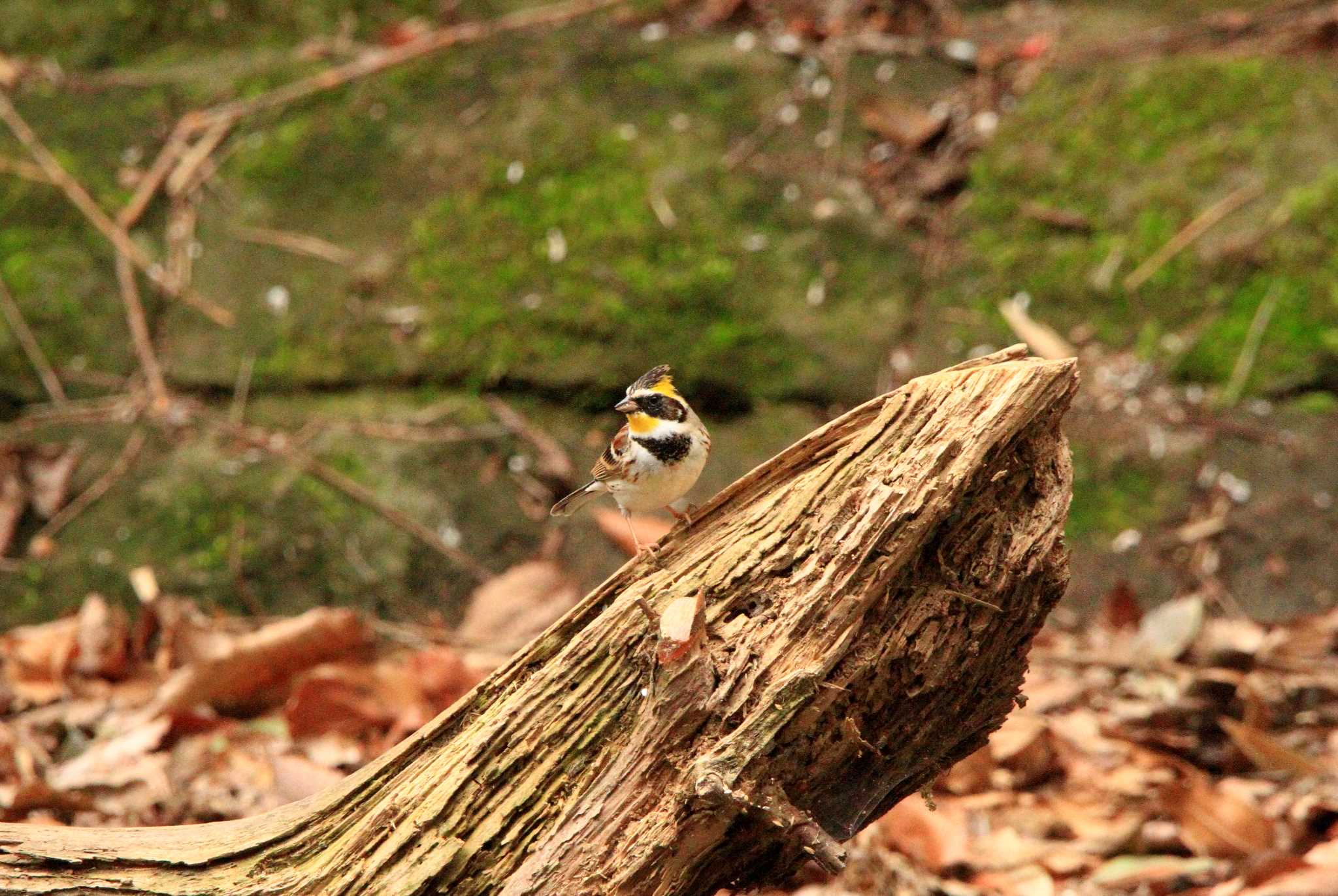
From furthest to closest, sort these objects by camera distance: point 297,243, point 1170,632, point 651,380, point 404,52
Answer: point 404,52
point 297,243
point 1170,632
point 651,380

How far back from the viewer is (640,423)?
11.7ft

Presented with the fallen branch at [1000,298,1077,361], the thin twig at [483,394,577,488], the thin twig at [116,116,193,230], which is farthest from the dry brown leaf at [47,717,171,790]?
the fallen branch at [1000,298,1077,361]

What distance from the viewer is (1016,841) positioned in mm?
3848

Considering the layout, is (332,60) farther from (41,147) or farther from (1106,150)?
(1106,150)

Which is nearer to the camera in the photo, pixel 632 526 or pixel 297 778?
pixel 297 778

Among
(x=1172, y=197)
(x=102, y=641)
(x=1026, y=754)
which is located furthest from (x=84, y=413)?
(x=1172, y=197)

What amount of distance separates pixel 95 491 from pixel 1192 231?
17.5 ft

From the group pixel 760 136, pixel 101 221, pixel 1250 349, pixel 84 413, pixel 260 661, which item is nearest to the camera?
pixel 260 661

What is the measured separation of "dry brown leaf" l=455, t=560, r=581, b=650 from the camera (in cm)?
504

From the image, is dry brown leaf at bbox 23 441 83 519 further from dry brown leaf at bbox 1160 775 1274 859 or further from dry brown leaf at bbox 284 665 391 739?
dry brown leaf at bbox 1160 775 1274 859

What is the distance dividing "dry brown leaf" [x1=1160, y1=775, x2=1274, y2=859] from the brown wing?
183cm

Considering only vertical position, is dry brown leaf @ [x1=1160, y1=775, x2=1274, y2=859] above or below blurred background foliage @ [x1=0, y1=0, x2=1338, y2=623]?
below

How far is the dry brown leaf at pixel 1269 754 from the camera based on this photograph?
396 centimetres

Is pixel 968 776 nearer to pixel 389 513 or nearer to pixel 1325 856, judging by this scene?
pixel 1325 856
